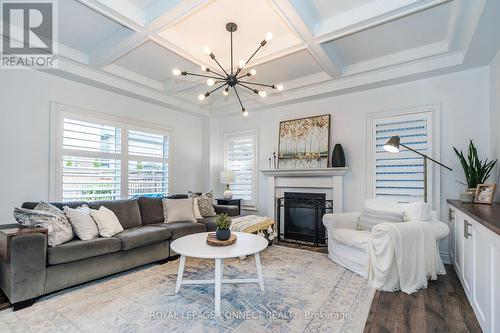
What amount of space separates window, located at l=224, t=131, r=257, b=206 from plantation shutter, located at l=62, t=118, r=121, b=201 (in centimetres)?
235

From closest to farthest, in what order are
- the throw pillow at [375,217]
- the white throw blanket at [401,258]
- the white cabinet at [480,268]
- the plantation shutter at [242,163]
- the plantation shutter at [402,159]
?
the white cabinet at [480,268]
the white throw blanket at [401,258]
the throw pillow at [375,217]
the plantation shutter at [402,159]
the plantation shutter at [242,163]

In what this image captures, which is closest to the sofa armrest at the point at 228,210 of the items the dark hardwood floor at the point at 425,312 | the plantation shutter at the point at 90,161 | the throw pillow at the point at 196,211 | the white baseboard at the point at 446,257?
the throw pillow at the point at 196,211

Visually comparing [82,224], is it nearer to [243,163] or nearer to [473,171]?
[243,163]

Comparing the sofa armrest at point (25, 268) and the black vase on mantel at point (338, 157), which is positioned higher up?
the black vase on mantel at point (338, 157)

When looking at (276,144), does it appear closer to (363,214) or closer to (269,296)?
(363,214)

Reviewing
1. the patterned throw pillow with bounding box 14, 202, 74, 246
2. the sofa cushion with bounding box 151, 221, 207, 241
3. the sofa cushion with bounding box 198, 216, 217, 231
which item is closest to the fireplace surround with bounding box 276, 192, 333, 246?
the sofa cushion with bounding box 198, 216, 217, 231

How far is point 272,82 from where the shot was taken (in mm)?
4844

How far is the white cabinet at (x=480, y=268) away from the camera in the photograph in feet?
5.66

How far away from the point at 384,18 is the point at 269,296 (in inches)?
120

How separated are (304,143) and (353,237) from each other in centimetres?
211

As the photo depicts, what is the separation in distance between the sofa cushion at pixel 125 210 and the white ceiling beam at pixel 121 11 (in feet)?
7.67

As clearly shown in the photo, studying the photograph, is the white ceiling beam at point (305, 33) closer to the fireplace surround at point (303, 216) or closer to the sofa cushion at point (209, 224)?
the fireplace surround at point (303, 216)

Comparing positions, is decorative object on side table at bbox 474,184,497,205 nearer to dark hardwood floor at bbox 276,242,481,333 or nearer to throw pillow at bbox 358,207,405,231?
throw pillow at bbox 358,207,405,231

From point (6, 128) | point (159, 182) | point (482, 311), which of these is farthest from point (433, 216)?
point (6, 128)
